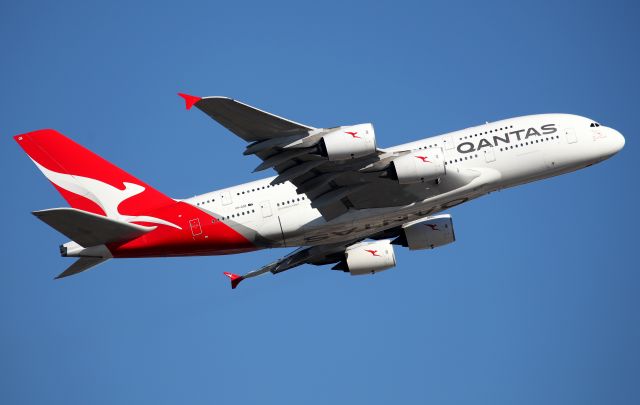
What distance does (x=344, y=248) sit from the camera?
164ft

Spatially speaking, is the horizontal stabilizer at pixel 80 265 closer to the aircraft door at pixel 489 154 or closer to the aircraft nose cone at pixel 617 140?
the aircraft door at pixel 489 154

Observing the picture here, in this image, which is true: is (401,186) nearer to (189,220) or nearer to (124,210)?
(189,220)

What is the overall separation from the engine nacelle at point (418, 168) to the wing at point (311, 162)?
54 centimetres

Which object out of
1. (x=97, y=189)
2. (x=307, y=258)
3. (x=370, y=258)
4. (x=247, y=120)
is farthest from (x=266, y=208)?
(x=97, y=189)

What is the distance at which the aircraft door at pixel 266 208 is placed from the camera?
44.2 meters

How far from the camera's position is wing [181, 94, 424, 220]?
120 feet

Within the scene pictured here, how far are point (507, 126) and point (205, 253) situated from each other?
1626cm

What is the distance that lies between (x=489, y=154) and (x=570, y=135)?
14.9 feet

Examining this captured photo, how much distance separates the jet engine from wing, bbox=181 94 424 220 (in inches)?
235

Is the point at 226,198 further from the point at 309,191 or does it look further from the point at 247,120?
the point at 247,120

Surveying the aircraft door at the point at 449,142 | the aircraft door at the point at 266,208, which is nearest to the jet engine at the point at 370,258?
the aircraft door at the point at 266,208

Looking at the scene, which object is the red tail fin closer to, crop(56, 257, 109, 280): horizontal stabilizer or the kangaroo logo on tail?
the kangaroo logo on tail

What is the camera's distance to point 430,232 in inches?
1924

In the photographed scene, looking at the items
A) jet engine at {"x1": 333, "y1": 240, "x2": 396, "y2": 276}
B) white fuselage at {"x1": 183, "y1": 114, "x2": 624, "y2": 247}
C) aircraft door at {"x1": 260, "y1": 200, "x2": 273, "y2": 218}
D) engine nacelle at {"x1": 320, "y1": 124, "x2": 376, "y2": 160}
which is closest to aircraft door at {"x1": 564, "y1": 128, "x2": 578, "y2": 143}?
white fuselage at {"x1": 183, "y1": 114, "x2": 624, "y2": 247}
